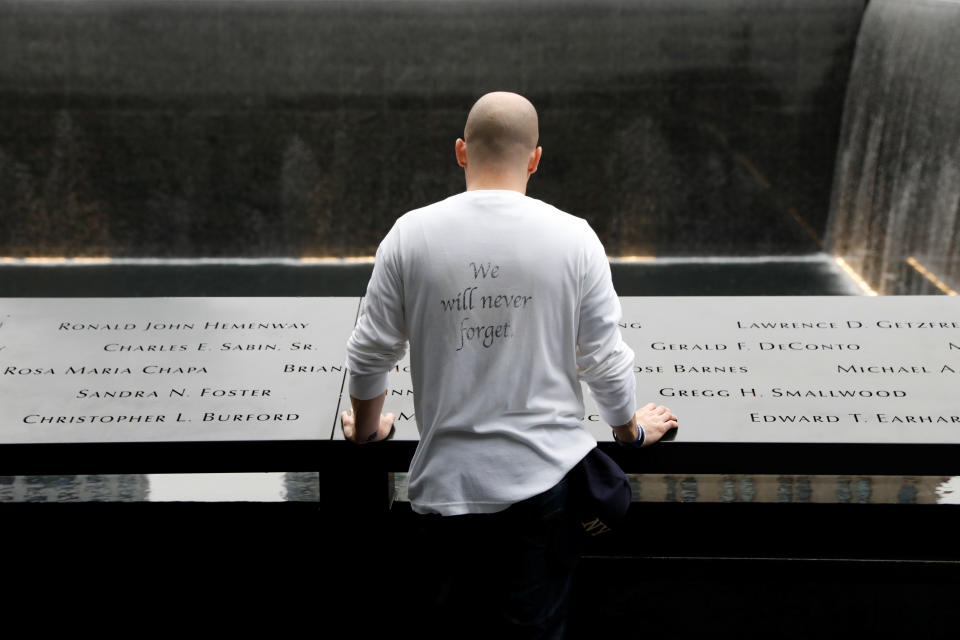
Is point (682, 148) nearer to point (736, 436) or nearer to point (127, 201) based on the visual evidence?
point (127, 201)

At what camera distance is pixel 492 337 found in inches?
Result: 46.9

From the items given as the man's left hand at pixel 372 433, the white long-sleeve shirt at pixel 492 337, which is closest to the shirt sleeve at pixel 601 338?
the white long-sleeve shirt at pixel 492 337

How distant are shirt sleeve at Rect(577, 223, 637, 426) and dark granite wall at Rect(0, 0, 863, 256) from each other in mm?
4355

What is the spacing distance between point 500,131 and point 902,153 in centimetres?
393

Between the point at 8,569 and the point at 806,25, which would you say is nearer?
the point at 8,569

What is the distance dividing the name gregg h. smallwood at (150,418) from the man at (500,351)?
1.13ft

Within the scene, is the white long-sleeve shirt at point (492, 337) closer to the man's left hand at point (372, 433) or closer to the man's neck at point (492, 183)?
the man's neck at point (492, 183)

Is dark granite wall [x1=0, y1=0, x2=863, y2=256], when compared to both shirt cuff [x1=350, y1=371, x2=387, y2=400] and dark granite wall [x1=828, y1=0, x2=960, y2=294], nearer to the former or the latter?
dark granite wall [x1=828, y1=0, x2=960, y2=294]

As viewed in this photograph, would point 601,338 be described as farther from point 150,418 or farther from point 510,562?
point 150,418

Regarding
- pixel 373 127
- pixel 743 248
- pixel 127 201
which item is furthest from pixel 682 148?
pixel 127 201

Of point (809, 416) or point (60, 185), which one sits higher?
point (809, 416)

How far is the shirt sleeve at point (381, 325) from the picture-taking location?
3.95 ft

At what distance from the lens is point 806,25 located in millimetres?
5340

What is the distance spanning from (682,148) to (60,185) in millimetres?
3568
